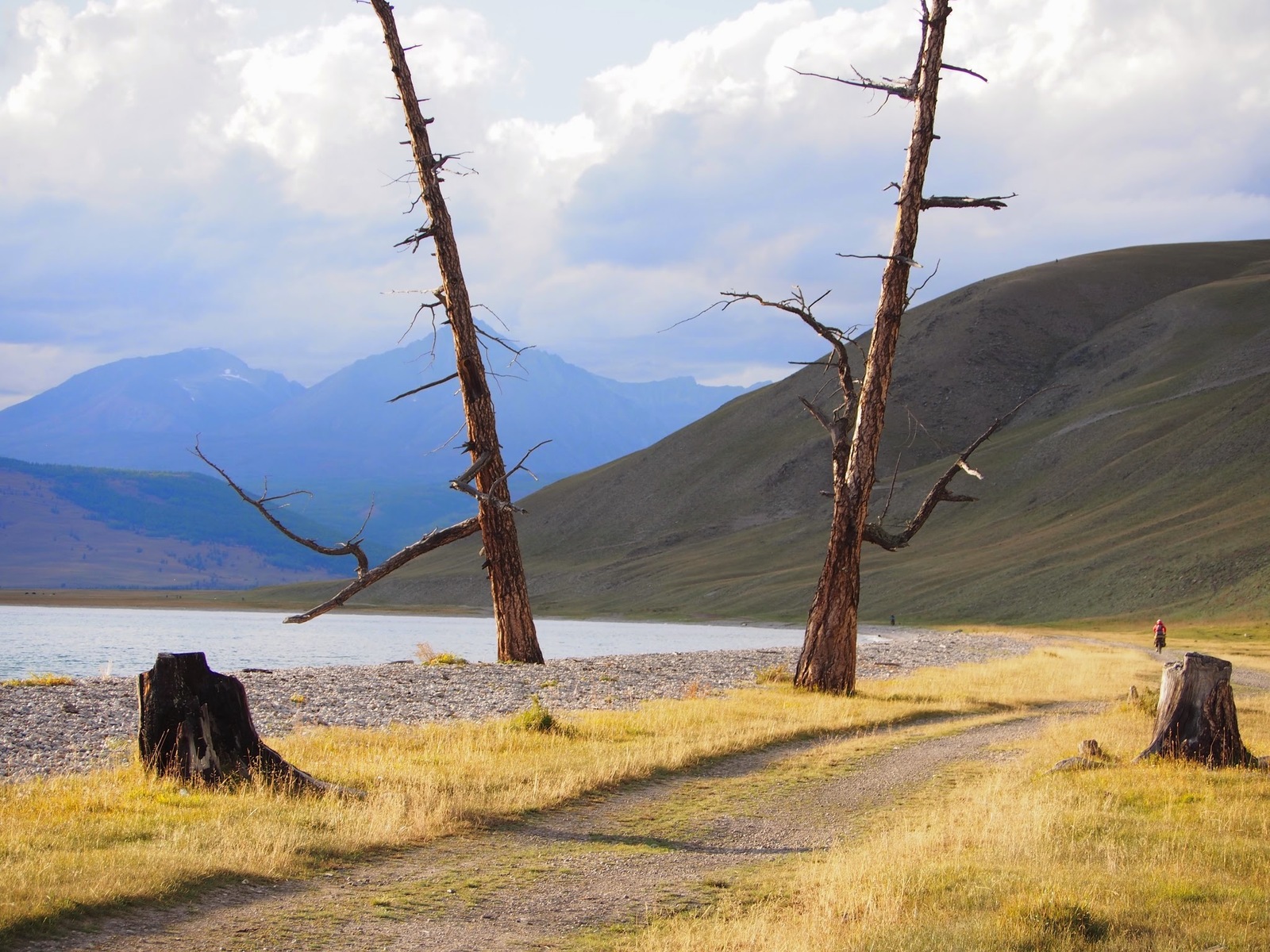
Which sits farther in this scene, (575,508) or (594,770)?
(575,508)

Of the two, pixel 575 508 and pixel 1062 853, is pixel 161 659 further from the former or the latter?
A: pixel 575 508

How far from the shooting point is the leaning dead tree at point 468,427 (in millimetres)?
23969

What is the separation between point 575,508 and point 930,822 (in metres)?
163

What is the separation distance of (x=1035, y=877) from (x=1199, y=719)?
6.05 meters

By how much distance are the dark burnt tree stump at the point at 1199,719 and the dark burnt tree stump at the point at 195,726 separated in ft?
29.5

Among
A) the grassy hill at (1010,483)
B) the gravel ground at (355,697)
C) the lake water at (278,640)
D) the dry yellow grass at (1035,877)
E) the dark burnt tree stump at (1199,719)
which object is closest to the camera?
the dry yellow grass at (1035,877)

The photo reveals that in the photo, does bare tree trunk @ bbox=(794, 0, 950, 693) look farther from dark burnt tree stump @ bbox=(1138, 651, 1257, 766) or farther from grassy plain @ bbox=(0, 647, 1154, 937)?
dark burnt tree stump @ bbox=(1138, 651, 1257, 766)

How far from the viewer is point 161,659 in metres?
10.4

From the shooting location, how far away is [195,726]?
10.5 m

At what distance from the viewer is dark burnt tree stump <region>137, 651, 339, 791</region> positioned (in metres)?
10.4

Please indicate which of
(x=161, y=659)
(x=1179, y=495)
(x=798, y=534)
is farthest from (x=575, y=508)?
(x=161, y=659)

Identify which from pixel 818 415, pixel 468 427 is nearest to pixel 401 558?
pixel 468 427

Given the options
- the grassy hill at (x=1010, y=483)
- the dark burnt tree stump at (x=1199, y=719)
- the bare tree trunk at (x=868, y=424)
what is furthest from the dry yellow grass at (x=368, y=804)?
the grassy hill at (x=1010, y=483)

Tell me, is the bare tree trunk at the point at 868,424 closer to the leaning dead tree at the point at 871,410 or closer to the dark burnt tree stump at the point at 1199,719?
the leaning dead tree at the point at 871,410
